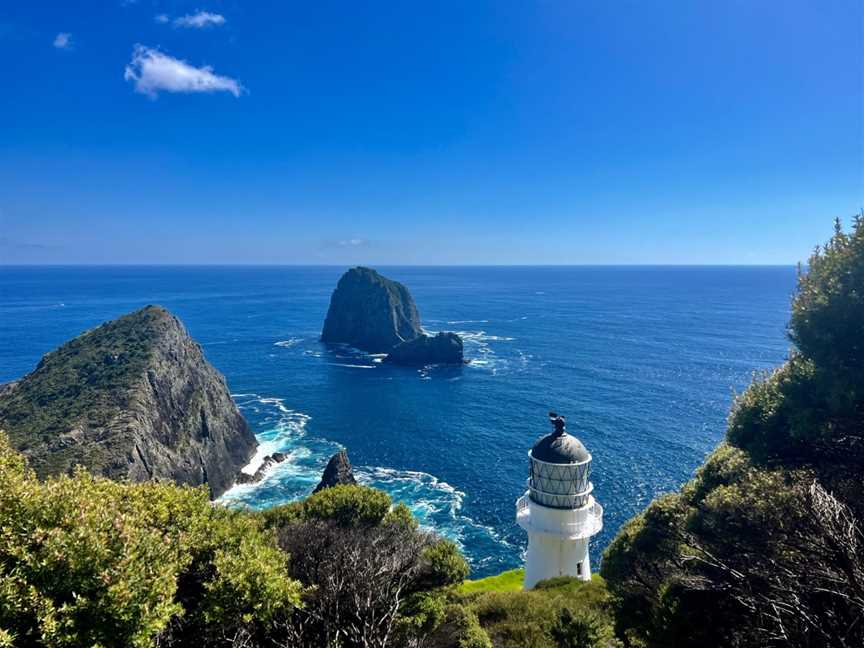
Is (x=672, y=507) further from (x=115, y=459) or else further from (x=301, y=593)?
(x=115, y=459)

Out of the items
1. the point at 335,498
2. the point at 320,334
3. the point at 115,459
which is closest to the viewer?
the point at 335,498

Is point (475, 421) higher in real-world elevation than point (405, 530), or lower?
lower

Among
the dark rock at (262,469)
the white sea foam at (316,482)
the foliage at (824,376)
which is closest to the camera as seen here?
the foliage at (824,376)

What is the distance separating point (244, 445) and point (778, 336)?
109m

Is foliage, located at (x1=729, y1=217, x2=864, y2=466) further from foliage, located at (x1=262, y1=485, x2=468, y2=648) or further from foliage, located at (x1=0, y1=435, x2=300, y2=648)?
foliage, located at (x1=0, y1=435, x2=300, y2=648)

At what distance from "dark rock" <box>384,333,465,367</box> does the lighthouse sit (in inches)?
2745

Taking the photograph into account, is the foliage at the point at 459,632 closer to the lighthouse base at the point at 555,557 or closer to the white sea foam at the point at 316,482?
the lighthouse base at the point at 555,557

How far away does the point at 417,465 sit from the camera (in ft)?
169

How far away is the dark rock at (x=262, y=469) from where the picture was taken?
168 feet

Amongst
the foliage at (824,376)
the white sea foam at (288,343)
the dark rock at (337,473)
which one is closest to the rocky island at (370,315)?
the white sea foam at (288,343)

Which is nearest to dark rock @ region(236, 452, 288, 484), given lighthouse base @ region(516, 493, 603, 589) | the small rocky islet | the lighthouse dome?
the small rocky islet

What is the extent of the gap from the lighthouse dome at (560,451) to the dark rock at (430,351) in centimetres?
7009

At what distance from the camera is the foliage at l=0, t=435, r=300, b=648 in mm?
9688

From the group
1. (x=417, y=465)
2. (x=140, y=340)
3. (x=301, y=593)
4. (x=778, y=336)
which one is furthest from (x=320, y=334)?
(x=301, y=593)
